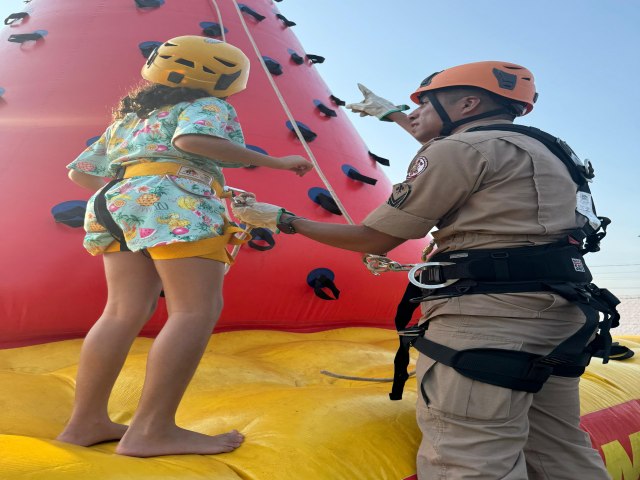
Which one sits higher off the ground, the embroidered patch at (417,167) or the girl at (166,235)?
the embroidered patch at (417,167)

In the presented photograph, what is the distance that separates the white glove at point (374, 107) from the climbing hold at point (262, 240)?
1.69 ft

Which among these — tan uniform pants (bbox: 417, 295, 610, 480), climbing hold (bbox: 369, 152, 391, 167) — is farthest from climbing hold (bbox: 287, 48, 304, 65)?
tan uniform pants (bbox: 417, 295, 610, 480)

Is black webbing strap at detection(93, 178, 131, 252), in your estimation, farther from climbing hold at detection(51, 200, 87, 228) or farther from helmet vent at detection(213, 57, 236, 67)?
climbing hold at detection(51, 200, 87, 228)

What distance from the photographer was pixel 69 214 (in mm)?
1707

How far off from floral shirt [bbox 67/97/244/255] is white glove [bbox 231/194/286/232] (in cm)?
6

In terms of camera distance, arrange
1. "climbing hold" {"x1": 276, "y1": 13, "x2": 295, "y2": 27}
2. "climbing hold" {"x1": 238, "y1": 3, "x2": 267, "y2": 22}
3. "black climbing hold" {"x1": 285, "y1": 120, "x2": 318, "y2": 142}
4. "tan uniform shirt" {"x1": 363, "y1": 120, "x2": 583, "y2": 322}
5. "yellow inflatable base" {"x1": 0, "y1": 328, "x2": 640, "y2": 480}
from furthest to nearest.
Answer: "climbing hold" {"x1": 276, "y1": 13, "x2": 295, "y2": 27} < "climbing hold" {"x1": 238, "y1": 3, "x2": 267, "y2": 22} < "black climbing hold" {"x1": 285, "y1": 120, "x2": 318, "y2": 142} < "tan uniform shirt" {"x1": 363, "y1": 120, "x2": 583, "y2": 322} < "yellow inflatable base" {"x1": 0, "y1": 328, "x2": 640, "y2": 480}

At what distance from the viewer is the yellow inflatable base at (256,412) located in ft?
2.75

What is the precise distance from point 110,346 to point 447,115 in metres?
0.80

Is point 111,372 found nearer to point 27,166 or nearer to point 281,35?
point 27,166

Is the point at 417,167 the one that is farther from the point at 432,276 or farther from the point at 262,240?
the point at 262,240

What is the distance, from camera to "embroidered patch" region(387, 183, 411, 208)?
97 centimetres

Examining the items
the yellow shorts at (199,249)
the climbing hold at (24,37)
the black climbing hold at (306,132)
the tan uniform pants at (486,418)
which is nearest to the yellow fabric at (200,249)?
the yellow shorts at (199,249)

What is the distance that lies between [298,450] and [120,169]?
0.66 metres

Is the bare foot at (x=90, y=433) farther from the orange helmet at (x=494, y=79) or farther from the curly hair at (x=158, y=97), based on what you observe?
the orange helmet at (x=494, y=79)
